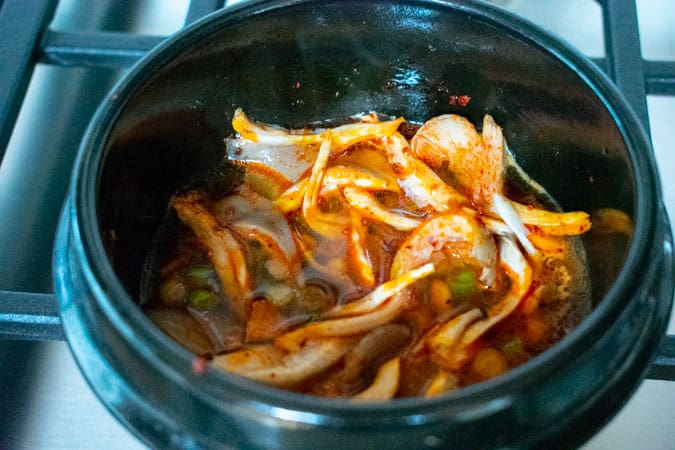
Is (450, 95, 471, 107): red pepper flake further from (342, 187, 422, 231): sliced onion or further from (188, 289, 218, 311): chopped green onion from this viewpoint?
(188, 289, 218, 311): chopped green onion

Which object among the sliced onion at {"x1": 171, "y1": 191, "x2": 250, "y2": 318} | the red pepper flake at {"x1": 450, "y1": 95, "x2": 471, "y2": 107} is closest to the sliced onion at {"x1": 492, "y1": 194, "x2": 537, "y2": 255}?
the red pepper flake at {"x1": 450, "y1": 95, "x2": 471, "y2": 107}

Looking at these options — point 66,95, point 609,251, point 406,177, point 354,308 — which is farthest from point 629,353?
point 66,95

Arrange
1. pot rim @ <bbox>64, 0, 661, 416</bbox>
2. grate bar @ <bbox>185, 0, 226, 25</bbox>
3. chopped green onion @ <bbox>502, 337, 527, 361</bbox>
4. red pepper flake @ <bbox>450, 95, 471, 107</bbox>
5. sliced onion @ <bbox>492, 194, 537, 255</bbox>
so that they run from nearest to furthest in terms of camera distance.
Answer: pot rim @ <bbox>64, 0, 661, 416</bbox>, chopped green onion @ <bbox>502, 337, 527, 361</bbox>, sliced onion @ <bbox>492, 194, 537, 255</bbox>, red pepper flake @ <bbox>450, 95, 471, 107</bbox>, grate bar @ <bbox>185, 0, 226, 25</bbox>

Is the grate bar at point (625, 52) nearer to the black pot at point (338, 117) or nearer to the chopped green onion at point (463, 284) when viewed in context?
the black pot at point (338, 117)

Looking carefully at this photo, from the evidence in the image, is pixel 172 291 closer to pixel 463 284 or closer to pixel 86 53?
pixel 463 284

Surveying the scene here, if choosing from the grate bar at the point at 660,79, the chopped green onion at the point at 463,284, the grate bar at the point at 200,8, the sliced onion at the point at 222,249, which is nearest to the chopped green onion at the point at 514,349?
the chopped green onion at the point at 463,284
